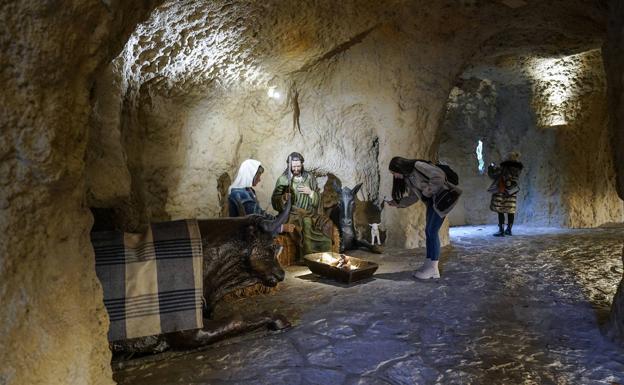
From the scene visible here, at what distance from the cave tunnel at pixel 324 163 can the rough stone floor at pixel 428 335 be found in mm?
22

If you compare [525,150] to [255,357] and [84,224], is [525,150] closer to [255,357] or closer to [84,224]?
[255,357]

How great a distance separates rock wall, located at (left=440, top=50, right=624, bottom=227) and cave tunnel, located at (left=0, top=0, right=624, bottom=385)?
5 cm

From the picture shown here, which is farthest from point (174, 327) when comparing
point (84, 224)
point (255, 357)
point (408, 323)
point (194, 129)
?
point (194, 129)

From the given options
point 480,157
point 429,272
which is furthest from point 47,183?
point 480,157

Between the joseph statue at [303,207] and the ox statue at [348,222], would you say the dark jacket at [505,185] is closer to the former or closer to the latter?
the ox statue at [348,222]

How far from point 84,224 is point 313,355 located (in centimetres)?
184

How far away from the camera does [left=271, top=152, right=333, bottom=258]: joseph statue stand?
272 inches

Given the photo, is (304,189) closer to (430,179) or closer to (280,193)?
(280,193)

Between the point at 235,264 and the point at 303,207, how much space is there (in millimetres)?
3423

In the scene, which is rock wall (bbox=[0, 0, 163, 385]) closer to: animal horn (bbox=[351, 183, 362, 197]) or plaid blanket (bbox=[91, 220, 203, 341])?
plaid blanket (bbox=[91, 220, 203, 341])

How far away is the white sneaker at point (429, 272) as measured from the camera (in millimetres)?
5453

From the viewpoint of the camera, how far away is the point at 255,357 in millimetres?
3180

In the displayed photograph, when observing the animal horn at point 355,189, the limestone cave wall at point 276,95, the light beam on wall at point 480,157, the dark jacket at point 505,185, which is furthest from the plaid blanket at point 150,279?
the light beam on wall at point 480,157

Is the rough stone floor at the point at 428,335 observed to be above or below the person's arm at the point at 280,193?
below
